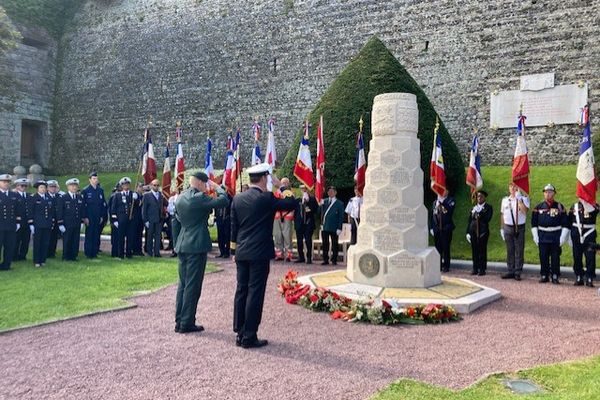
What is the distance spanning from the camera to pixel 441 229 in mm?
10242

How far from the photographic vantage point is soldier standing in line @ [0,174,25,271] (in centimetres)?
973

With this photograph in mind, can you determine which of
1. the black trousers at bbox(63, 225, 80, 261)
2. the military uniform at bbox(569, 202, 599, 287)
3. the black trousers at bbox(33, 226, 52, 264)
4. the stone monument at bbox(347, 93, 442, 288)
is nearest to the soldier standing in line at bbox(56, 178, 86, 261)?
the black trousers at bbox(63, 225, 80, 261)

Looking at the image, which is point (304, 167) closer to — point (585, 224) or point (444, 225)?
point (444, 225)

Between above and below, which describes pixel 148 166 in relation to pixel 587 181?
above

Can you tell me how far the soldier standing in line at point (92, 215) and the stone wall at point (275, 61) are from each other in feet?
28.3

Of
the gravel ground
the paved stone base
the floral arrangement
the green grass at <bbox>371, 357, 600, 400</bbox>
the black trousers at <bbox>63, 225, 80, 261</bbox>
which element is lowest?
the gravel ground

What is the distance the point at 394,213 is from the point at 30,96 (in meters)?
26.2

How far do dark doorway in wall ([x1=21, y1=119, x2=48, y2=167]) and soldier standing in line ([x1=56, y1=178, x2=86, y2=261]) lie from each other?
19.6 m

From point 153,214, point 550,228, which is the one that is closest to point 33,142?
point 153,214

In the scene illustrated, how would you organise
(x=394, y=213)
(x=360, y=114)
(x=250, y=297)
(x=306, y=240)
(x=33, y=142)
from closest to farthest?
(x=250, y=297), (x=394, y=213), (x=306, y=240), (x=360, y=114), (x=33, y=142)

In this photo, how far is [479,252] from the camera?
977 centimetres

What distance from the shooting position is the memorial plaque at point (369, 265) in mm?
7520

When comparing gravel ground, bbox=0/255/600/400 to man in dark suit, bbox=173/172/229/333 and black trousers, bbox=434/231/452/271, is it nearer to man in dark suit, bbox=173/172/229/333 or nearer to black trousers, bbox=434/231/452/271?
man in dark suit, bbox=173/172/229/333

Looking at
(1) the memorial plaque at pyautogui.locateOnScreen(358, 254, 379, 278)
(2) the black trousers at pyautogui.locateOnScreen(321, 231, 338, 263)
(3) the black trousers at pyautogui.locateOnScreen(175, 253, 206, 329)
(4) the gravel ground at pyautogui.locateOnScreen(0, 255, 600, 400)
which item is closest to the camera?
(4) the gravel ground at pyautogui.locateOnScreen(0, 255, 600, 400)
